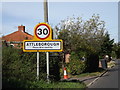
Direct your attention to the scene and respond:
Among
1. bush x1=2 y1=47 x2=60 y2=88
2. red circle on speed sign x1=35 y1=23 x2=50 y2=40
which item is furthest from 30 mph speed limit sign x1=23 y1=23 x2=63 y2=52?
bush x1=2 y1=47 x2=60 y2=88

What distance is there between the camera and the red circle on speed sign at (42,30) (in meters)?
8.86

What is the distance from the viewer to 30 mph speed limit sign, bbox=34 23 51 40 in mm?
8852

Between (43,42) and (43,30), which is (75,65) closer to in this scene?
(43,42)

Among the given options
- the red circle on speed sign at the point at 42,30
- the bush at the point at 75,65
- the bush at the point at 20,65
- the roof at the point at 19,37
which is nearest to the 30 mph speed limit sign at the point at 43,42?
the red circle on speed sign at the point at 42,30

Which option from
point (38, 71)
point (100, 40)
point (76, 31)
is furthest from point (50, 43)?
point (100, 40)

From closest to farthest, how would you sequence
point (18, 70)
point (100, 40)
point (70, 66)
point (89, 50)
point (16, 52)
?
point (18, 70) → point (16, 52) → point (70, 66) → point (89, 50) → point (100, 40)

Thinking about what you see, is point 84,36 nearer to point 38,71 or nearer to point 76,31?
point 76,31

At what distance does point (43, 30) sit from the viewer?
888cm

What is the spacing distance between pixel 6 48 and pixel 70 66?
550 inches

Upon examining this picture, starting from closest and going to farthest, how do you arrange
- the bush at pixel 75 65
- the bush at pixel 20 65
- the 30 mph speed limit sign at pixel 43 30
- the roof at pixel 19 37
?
the bush at pixel 20 65 → the 30 mph speed limit sign at pixel 43 30 → the roof at pixel 19 37 → the bush at pixel 75 65

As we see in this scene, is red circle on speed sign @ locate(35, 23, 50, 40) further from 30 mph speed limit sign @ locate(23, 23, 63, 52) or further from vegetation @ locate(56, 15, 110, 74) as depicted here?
vegetation @ locate(56, 15, 110, 74)

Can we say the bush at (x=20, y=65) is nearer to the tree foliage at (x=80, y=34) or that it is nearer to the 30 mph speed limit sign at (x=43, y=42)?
the 30 mph speed limit sign at (x=43, y=42)

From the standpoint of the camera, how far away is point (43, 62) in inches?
398

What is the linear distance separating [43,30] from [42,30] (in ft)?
0.13
